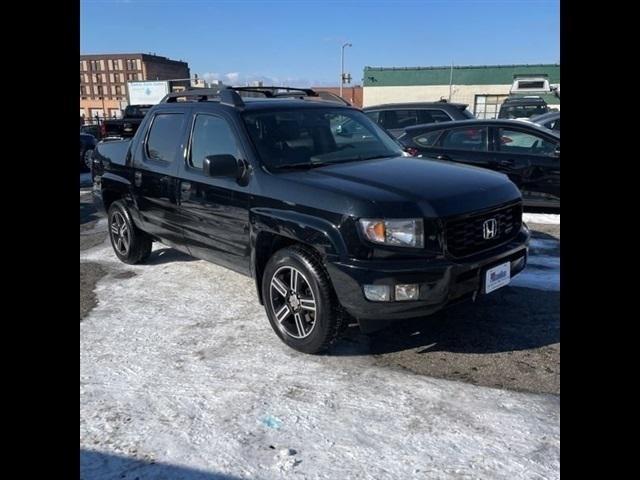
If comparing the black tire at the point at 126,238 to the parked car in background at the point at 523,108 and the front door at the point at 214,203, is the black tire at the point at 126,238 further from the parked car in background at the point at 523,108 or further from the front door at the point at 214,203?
the parked car in background at the point at 523,108

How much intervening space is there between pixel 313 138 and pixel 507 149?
4.71 metres

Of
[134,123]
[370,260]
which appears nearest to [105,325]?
[370,260]

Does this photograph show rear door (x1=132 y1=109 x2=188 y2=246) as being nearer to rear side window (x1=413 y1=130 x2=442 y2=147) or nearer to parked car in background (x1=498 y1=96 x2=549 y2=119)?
rear side window (x1=413 y1=130 x2=442 y2=147)

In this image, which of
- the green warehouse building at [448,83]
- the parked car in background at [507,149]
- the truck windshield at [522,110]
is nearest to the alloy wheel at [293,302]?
the parked car in background at [507,149]

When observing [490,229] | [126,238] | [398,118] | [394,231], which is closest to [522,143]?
[398,118]

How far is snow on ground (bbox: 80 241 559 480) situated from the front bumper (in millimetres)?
468

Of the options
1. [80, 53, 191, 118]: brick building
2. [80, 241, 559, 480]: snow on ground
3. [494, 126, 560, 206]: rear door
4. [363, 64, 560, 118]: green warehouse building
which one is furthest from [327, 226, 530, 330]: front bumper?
[80, 53, 191, 118]: brick building

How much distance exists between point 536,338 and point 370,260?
5.25 feet

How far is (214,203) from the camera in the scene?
4492 mm

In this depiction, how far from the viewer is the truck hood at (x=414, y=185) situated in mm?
3414

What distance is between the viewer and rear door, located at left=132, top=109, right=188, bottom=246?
5.02 metres

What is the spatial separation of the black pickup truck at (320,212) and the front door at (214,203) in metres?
0.01

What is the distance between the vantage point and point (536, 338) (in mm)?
4055
